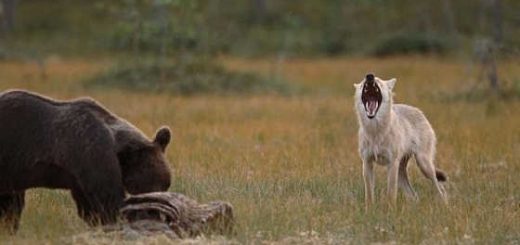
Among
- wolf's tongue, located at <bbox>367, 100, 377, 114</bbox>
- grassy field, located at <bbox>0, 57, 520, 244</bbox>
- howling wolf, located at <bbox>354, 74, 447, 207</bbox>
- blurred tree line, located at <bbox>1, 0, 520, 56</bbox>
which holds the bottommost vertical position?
blurred tree line, located at <bbox>1, 0, 520, 56</bbox>

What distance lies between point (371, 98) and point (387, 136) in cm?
56

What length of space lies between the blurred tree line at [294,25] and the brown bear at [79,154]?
2380cm

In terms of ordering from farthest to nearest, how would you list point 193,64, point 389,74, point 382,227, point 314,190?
point 389,74, point 193,64, point 314,190, point 382,227

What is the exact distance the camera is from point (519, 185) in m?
14.5

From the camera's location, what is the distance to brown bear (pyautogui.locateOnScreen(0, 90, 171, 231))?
35.0 feet

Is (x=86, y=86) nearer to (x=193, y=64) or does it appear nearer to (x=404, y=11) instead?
(x=193, y=64)

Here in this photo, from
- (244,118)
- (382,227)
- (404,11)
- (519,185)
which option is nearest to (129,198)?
(382,227)

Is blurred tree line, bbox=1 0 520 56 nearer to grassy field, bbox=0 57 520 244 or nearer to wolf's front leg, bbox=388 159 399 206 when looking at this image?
grassy field, bbox=0 57 520 244

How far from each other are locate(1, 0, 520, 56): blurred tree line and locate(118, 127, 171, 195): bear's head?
77.9ft

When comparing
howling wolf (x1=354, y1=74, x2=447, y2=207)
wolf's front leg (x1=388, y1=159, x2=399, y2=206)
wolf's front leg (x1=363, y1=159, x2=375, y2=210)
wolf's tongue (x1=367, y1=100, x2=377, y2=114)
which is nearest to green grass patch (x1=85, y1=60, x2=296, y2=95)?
howling wolf (x1=354, y1=74, x2=447, y2=207)

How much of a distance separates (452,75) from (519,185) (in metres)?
21.2

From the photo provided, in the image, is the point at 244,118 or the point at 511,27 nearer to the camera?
the point at 244,118

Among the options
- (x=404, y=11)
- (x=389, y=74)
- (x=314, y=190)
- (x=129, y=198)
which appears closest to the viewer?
(x=129, y=198)

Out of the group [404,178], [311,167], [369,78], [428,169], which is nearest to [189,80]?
[311,167]
